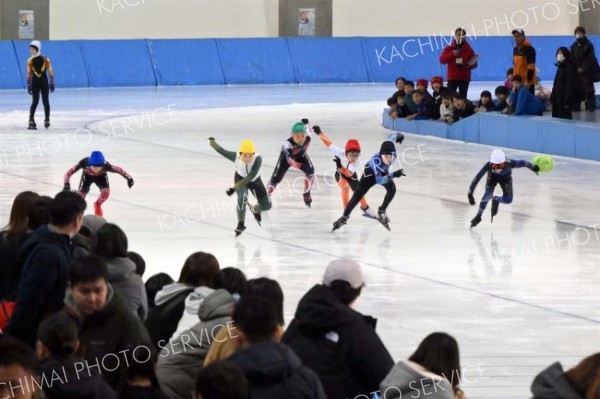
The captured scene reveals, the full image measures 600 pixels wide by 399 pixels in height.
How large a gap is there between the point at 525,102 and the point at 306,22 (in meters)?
18.5

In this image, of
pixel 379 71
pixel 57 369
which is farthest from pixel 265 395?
pixel 379 71

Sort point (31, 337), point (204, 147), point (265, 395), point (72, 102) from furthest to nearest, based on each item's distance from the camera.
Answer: point (72, 102)
point (204, 147)
point (31, 337)
point (265, 395)

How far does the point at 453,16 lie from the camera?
4559 cm

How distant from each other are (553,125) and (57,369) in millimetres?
18958

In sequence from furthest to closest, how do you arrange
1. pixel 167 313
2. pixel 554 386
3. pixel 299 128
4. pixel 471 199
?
pixel 471 199 < pixel 299 128 < pixel 167 313 < pixel 554 386

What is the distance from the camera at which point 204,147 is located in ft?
78.9

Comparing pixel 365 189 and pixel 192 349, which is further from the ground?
pixel 192 349

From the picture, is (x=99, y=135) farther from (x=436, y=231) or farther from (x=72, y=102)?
(x=436, y=231)

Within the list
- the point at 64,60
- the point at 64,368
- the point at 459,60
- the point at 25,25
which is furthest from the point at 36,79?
the point at 64,368

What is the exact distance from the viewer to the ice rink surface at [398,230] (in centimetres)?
1060

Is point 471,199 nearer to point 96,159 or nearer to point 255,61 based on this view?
point 96,159

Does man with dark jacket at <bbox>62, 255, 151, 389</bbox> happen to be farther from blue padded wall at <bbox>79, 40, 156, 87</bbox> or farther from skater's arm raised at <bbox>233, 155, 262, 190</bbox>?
blue padded wall at <bbox>79, 40, 156, 87</bbox>

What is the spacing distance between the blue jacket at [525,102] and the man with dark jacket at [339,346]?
1906 cm

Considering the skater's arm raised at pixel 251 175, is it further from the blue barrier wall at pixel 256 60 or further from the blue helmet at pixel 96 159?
the blue barrier wall at pixel 256 60
